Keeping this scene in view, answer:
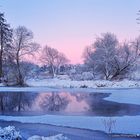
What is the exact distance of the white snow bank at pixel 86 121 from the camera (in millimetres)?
13180

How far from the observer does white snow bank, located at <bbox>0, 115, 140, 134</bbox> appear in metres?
13.2

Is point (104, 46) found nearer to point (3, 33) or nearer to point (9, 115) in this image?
point (3, 33)

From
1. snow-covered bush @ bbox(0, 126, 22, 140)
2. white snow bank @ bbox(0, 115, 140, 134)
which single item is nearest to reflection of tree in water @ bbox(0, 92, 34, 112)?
white snow bank @ bbox(0, 115, 140, 134)

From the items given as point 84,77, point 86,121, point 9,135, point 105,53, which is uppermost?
point 105,53

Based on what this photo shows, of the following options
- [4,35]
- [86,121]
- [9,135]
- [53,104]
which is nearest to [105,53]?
[4,35]

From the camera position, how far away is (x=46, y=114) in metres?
17.1

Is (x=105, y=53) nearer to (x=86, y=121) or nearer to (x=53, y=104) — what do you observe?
(x=53, y=104)

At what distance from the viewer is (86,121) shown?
14750 millimetres

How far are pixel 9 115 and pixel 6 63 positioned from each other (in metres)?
34.6

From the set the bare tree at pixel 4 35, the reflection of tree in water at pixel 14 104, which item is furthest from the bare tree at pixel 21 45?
the reflection of tree in water at pixel 14 104

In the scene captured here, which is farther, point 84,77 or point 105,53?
point 84,77

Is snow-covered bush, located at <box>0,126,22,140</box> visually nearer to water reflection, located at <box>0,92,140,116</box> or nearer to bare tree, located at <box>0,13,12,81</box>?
water reflection, located at <box>0,92,140,116</box>

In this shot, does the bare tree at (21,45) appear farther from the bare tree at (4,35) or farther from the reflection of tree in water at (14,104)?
the reflection of tree in water at (14,104)

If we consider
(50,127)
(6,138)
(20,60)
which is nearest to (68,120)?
(50,127)
